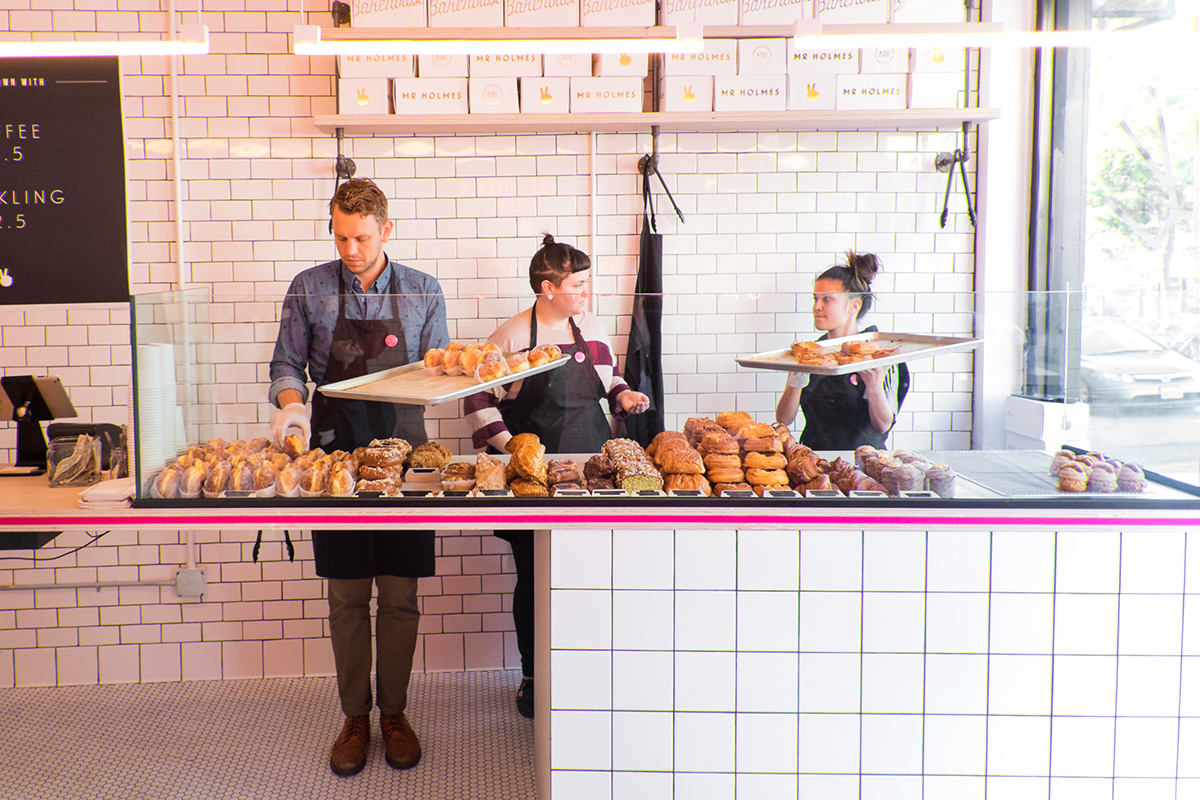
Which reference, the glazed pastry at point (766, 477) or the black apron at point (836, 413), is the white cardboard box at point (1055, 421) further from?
the glazed pastry at point (766, 477)

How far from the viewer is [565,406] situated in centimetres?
221

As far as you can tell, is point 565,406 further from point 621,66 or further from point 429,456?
point 621,66

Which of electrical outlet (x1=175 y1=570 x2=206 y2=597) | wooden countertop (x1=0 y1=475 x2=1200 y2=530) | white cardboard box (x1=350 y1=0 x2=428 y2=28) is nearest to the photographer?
wooden countertop (x1=0 y1=475 x2=1200 y2=530)

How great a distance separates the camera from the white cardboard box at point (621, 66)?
3162 mm

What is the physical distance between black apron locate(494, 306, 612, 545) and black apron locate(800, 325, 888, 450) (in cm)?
52

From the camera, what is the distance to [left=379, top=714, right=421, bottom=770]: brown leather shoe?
9.29 feet

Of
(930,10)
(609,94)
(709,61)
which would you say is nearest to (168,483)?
(609,94)

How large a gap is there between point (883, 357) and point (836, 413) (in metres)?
0.18

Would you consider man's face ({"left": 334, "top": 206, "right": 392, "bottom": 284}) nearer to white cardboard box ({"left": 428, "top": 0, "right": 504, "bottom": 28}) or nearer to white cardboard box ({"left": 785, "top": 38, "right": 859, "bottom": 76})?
white cardboard box ({"left": 428, "top": 0, "right": 504, "bottom": 28})

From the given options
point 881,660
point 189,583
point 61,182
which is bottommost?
point 189,583

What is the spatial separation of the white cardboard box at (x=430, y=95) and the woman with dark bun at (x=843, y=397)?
162cm

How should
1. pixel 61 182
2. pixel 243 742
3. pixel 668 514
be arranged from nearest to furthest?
pixel 668 514
pixel 243 742
pixel 61 182

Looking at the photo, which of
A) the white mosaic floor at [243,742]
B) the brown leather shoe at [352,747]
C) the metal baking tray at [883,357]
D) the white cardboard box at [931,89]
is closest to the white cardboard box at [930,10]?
the white cardboard box at [931,89]

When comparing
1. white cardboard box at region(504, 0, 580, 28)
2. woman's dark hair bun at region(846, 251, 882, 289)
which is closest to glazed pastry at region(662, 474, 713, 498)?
woman's dark hair bun at region(846, 251, 882, 289)
